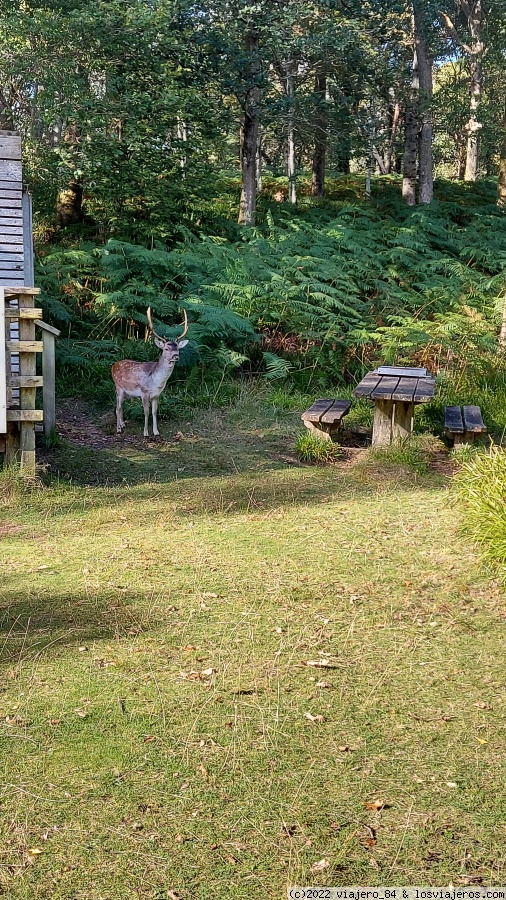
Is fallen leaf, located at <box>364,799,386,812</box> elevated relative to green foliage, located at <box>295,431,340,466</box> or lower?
lower

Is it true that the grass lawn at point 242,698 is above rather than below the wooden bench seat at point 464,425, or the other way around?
below

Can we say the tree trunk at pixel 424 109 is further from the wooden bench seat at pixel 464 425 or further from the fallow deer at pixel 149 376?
the fallow deer at pixel 149 376

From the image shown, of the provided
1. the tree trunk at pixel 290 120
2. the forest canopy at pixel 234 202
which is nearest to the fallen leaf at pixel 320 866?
the forest canopy at pixel 234 202

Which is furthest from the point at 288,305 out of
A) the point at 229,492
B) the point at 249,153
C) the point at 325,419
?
the point at 249,153

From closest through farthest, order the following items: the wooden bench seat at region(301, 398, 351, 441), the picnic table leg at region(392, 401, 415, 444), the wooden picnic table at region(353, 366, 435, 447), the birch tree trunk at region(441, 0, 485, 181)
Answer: the wooden picnic table at region(353, 366, 435, 447), the picnic table leg at region(392, 401, 415, 444), the wooden bench seat at region(301, 398, 351, 441), the birch tree trunk at region(441, 0, 485, 181)

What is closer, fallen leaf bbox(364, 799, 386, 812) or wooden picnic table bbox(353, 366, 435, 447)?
fallen leaf bbox(364, 799, 386, 812)

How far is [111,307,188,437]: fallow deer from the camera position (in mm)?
8984

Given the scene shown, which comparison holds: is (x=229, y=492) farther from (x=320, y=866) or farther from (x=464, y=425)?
(x=320, y=866)

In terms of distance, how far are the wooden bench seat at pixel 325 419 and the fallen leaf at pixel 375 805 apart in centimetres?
572

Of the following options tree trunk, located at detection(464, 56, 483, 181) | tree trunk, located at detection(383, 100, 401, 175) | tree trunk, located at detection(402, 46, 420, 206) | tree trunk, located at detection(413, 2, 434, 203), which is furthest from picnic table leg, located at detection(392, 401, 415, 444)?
tree trunk, located at detection(383, 100, 401, 175)

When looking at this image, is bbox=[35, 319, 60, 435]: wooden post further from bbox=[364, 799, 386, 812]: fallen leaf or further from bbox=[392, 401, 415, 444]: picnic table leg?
bbox=[364, 799, 386, 812]: fallen leaf

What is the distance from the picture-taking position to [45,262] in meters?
13.9

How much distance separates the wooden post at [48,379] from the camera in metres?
8.94

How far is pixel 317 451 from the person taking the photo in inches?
341
